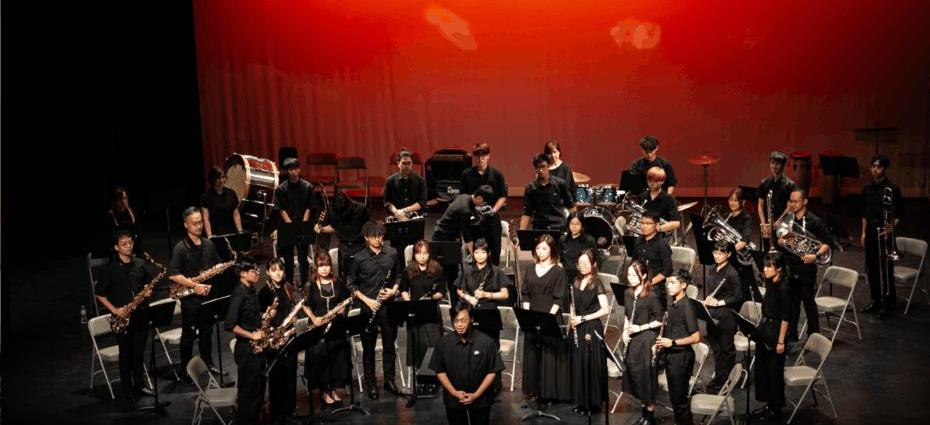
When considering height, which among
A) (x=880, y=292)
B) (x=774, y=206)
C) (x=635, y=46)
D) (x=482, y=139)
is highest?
(x=635, y=46)

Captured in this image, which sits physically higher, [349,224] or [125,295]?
[349,224]

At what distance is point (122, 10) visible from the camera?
16.1m

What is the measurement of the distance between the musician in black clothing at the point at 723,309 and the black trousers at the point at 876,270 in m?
2.53

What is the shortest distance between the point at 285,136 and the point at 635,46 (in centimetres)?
657

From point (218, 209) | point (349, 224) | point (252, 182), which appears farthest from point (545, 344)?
point (252, 182)

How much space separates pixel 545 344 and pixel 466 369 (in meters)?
1.22

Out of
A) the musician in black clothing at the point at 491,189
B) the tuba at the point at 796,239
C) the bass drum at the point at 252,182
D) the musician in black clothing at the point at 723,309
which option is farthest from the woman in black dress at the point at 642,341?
the bass drum at the point at 252,182

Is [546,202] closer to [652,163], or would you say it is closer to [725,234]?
[652,163]

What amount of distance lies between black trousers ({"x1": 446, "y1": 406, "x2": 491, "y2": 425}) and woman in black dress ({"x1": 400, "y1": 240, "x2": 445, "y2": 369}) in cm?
129

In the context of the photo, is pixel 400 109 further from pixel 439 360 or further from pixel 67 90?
pixel 439 360

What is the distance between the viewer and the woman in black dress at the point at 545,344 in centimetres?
834

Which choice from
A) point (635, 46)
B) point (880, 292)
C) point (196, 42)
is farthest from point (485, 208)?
point (196, 42)

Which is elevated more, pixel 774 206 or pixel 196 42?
pixel 196 42

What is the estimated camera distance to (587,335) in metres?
8.20
